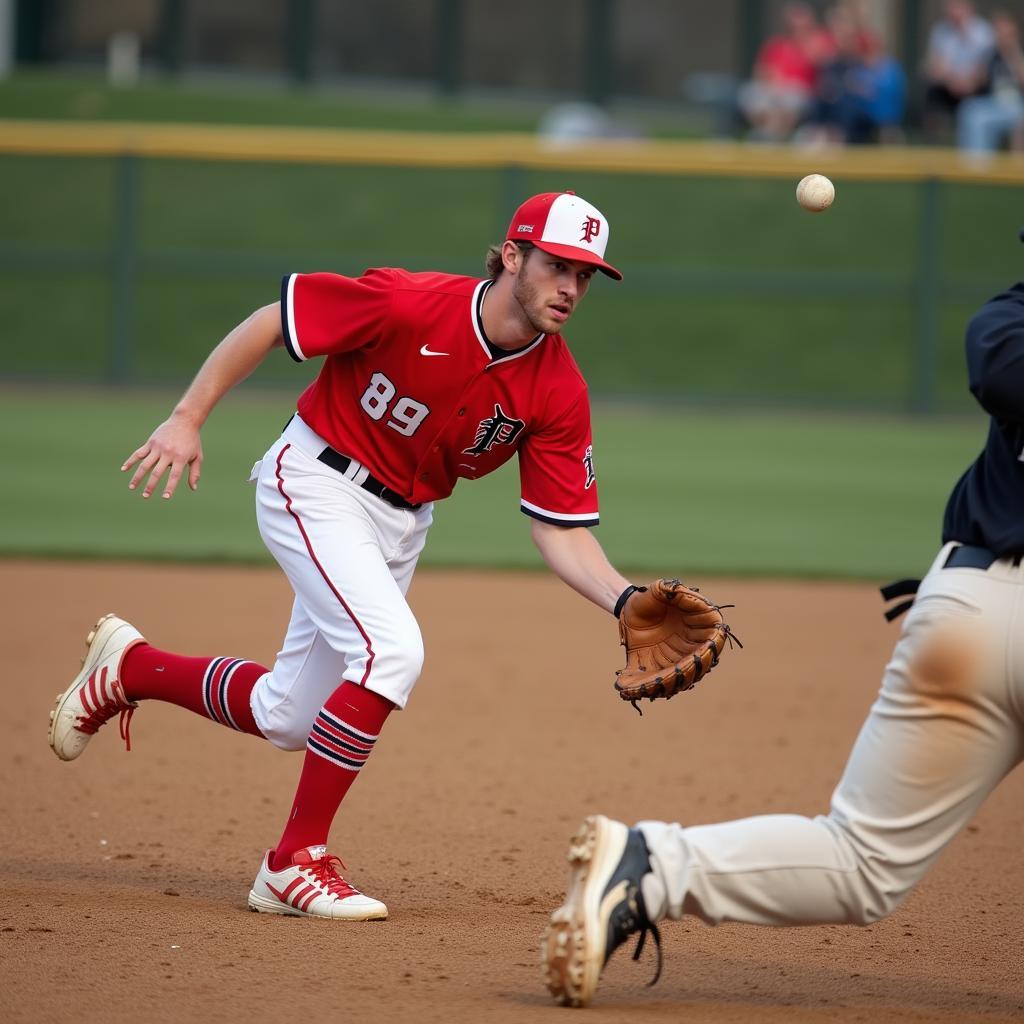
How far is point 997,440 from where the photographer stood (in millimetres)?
2820

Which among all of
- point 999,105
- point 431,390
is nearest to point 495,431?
point 431,390

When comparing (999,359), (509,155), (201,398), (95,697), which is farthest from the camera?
(509,155)

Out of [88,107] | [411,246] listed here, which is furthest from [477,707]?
[88,107]

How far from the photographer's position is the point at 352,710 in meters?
3.53

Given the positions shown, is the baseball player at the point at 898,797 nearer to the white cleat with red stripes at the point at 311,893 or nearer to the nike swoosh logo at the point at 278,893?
the white cleat with red stripes at the point at 311,893

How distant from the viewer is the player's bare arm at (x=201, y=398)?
3637 mm

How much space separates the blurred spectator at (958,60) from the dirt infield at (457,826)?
11248 millimetres

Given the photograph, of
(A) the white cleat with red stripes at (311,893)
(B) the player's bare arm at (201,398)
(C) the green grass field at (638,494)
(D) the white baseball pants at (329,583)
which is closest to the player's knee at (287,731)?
(D) the white baseball pants at (329,583)

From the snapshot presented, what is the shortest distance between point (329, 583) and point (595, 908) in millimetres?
1127

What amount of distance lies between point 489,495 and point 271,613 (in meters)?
3.86

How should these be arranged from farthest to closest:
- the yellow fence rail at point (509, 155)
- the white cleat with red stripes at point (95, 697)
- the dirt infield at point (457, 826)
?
the yellow fence rail at point (509, 155) → the white cleat with red stripes at point (95, 697) → the dirt infield at point (457, 826)

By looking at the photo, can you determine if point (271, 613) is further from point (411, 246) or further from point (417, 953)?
point (411, 246)

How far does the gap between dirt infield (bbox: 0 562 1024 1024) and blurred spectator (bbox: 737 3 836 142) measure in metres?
11.5

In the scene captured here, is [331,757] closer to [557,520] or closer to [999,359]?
[557,520]
